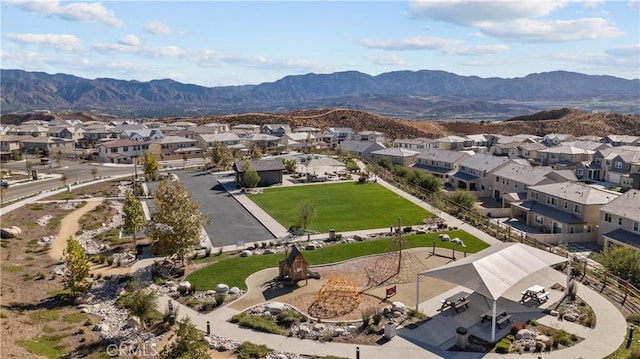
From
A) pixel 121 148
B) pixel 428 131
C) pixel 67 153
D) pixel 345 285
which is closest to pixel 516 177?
pixel 345 285

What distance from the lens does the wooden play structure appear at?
31.3 metres

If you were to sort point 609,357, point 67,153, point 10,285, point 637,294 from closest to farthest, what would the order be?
1. point 609,357
2. point 637,294
3. point 10,285
4. point 67,153

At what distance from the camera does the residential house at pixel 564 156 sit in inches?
3182

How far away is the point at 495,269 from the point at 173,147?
275 feet

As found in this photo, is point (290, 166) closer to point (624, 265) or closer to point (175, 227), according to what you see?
point (175, 227)

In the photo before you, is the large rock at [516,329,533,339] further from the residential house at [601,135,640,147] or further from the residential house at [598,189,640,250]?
the residential house at [601,135,640,147]

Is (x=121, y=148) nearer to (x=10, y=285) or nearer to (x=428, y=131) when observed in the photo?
(x=10, y=285)

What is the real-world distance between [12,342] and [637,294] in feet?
112

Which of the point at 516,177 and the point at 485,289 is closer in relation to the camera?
the point at 485,289

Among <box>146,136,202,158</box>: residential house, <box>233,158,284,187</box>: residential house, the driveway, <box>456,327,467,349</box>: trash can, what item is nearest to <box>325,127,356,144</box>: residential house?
<box>146,136,202,158</box>: residential house

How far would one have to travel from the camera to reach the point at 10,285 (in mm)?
31672

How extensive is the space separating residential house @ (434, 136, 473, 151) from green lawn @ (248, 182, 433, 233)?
139 ft

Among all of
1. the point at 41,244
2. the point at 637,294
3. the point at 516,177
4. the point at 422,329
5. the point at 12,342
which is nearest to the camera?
the point at 12,342

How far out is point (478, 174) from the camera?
216ft
